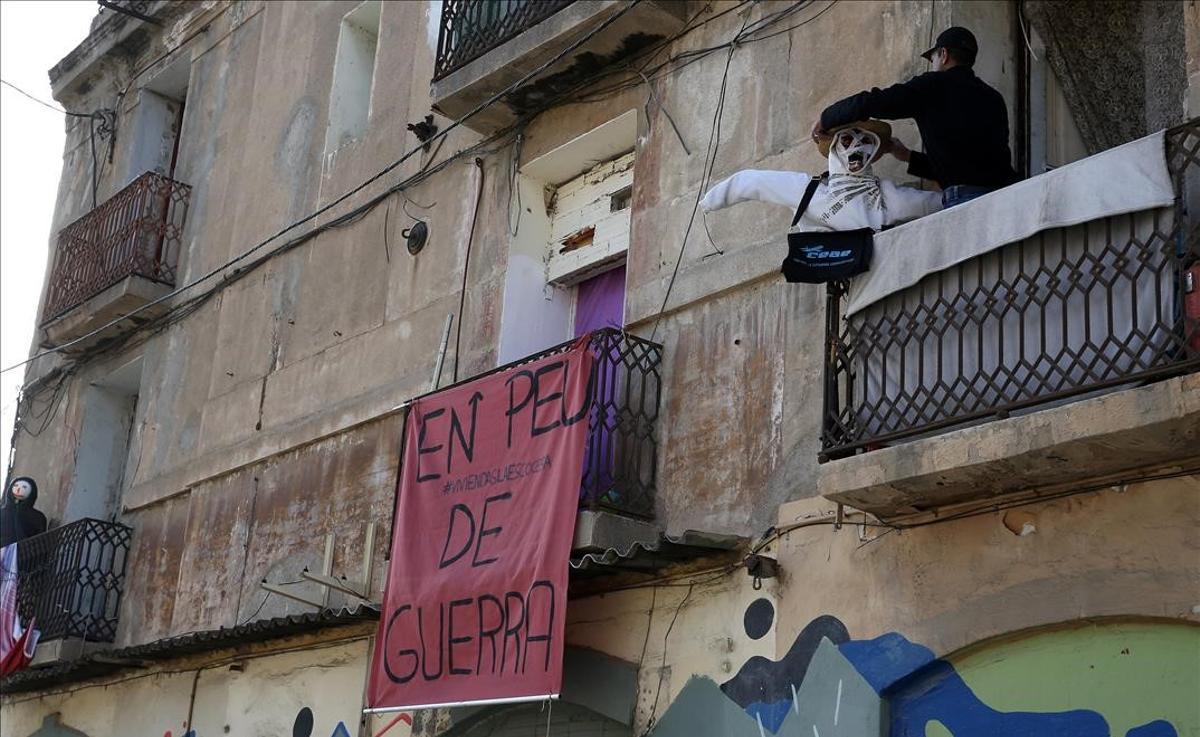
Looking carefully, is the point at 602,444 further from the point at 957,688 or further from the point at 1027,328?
the point at 1027,328

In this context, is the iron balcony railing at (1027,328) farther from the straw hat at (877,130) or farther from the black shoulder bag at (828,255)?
the straw hat at (877,130)

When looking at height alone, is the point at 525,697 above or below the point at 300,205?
below

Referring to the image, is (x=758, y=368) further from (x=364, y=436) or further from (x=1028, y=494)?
(x=364, y=436)

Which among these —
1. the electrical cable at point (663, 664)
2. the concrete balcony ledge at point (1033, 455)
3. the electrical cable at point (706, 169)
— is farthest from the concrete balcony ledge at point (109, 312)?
the concrete balcony ledge at point (1033, 455)

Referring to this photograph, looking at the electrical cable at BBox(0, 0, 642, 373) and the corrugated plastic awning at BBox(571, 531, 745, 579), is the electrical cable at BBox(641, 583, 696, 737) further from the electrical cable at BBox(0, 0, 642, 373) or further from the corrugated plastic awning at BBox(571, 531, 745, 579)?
the electrical cable at BBox(0, 0, 642, 373)

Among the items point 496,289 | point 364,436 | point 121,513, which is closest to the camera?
point 496,289

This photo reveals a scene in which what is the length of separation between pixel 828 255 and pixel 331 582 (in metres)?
4.92

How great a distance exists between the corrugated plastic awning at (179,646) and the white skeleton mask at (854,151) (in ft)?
14.5

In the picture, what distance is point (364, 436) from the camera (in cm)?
1270

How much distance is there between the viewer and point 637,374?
10219 millimetres

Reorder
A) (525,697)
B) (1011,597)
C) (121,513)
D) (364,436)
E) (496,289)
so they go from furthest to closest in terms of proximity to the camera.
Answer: (121,513), (364,436), (496,289), (525,697), (1011,597)

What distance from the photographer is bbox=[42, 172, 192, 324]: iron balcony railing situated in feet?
52.8

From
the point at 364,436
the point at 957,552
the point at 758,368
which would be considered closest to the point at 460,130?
the point at 364,436

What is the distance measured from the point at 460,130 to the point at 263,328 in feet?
9.25
